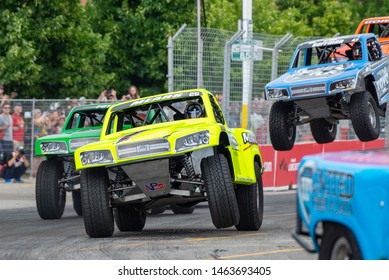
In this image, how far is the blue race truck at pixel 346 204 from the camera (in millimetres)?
6145

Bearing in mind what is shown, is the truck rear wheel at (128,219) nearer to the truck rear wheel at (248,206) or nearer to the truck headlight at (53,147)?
the truck rear wheel at (248,206)

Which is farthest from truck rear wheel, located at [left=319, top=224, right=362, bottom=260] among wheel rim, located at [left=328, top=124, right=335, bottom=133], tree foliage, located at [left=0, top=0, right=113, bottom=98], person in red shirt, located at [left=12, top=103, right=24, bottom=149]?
tree foliage, located at [left=0, top=0, right=113, bottom=98]

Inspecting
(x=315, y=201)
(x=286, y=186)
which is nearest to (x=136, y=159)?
(x=315, y=201)

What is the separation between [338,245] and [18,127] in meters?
18.0

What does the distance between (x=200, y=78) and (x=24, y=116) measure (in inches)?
157

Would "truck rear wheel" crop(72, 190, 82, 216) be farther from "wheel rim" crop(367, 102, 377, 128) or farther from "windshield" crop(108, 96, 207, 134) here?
"wheel rim" crop(367, 102, 377, 128)

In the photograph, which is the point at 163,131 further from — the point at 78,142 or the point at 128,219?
the point at 78,142

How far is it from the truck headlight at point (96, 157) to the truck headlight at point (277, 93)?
508cm

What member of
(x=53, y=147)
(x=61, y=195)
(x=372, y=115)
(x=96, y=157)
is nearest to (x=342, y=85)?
(x=372, y=115)

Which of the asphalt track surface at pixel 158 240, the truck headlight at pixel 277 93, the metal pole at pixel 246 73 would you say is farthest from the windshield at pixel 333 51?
the metal pole at pixel 246 73

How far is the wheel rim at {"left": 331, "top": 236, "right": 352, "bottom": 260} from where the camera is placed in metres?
6.49

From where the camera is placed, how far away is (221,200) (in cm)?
1166

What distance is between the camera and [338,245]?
6664 millimetres

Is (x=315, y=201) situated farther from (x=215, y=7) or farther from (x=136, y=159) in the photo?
(x=215, y=7)
